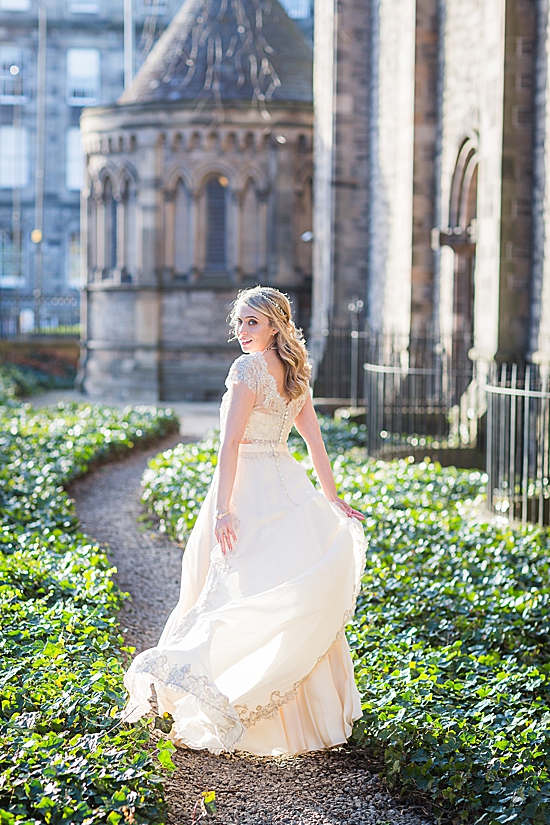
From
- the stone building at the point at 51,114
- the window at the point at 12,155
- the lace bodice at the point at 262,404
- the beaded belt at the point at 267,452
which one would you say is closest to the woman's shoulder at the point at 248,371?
the lace bodice at the point at 262,404

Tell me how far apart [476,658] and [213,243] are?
60.7 feet

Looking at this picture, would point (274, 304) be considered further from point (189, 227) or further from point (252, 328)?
point (189, 227)

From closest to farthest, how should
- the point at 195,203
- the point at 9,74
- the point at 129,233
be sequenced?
the point at 195,203 < the point at 129,233 < the point at 9,74

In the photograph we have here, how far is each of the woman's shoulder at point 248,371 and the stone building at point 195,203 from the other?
60.2 feet

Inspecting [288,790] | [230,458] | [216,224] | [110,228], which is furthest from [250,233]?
[288,790]

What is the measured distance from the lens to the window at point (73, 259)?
43344 millimetres

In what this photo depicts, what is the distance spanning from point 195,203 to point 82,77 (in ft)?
77.8

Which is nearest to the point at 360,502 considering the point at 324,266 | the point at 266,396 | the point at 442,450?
the point at 442,450

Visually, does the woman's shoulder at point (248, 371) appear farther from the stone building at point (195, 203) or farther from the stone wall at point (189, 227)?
the stone building at point (195, 203)

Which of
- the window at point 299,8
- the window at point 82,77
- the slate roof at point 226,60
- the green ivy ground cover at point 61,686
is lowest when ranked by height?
the green ivy ground cover at point 61,686

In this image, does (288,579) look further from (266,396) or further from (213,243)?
(213,243)

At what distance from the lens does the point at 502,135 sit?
1154 cm

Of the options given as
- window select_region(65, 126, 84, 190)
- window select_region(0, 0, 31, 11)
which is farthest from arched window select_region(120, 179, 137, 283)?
window select_region(0, 0, 31, 11)

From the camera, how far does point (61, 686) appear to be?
463 cm
